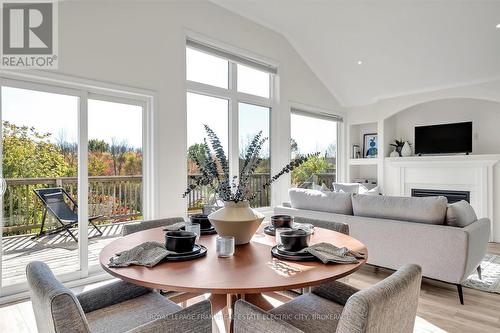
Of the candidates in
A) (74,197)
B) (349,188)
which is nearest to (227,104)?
(74,197)

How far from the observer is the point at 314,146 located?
583 centimetres

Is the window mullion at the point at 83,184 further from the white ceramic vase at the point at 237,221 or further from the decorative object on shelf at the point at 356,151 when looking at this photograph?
the decorative object on shelf at the point at 356,151

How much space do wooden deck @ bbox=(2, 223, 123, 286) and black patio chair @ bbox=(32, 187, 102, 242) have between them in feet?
0.20

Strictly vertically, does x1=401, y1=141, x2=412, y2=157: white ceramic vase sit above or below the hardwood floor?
above

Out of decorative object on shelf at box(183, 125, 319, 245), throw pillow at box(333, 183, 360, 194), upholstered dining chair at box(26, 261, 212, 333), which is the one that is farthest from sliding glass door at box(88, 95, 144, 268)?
throw pillow at box(333, 183, 360, 194)

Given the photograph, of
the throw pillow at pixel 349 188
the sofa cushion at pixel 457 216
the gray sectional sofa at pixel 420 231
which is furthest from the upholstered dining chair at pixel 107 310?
the throw pillow at pixel 349 188

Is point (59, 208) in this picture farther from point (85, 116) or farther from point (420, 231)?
point (420, 231)

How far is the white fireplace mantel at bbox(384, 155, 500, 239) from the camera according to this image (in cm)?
466

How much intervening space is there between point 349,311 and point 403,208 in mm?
2237

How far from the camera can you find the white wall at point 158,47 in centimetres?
290

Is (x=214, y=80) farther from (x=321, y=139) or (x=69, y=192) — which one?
(x=321, y=139)

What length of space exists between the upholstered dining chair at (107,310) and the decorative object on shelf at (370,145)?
565cm

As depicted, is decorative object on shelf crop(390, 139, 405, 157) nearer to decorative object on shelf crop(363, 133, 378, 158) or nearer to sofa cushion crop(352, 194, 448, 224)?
decorative object on shelf crop(363, 133, 378, 158)

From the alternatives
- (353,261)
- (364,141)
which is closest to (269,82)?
(364,141)
